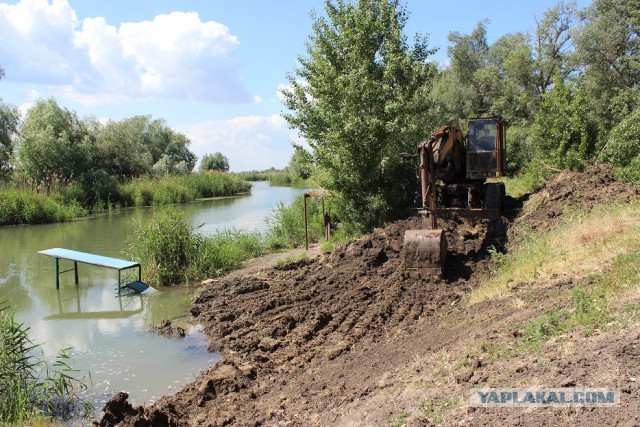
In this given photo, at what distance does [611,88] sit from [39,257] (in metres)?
31.2

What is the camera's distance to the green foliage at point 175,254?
42.0 ft

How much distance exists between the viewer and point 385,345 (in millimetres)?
6867

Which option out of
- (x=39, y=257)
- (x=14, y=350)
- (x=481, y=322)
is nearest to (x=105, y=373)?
(x=14, y=350)

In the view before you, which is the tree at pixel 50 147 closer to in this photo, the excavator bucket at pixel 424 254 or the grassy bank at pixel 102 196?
the grassy bank at pixel 102 196

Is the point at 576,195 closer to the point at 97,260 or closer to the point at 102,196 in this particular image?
the point at 97,260

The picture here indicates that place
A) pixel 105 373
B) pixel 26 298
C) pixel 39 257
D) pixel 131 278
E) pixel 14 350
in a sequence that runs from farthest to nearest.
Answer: pixel 39 257 → pixel 131 278 → pixel 26 298 → pixel 105 373 → pixel 14 350

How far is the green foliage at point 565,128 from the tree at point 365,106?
235 inches

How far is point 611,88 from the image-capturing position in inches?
1202

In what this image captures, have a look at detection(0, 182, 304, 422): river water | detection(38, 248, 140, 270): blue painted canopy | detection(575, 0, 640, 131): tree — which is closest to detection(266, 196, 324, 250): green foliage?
detection(0, 182, 304, 422): river water

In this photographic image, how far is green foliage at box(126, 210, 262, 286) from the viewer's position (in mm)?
12812

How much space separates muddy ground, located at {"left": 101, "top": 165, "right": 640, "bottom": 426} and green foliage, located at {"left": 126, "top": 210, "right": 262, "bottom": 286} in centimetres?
119

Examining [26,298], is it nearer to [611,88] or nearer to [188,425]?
[188,425]

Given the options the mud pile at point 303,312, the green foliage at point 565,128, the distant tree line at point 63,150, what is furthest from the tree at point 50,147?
the green foliage at point 565,128

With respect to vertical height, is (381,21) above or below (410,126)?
above
